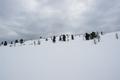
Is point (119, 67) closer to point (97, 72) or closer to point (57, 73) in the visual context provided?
point (97, 72)

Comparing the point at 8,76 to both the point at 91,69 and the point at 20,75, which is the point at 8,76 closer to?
the point at 20,75

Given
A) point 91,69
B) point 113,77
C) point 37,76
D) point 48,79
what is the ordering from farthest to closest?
point 91,69 < point 37,76 < point 48,79 < point 113,77

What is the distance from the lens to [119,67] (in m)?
9.15

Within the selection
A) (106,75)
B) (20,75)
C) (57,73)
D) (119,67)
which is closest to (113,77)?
(106,75)

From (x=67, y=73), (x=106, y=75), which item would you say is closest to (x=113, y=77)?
(x=106, y=75)

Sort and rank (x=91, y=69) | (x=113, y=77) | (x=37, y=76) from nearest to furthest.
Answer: (x=113, y=77) → (x=37, y=76) → (x=91, y=69)

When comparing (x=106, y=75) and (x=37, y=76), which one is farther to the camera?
(x=37, y=76)

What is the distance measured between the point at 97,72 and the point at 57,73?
333cm

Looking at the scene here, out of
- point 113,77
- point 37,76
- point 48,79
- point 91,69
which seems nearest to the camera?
point 113,77

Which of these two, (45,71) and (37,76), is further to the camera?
(45,71)

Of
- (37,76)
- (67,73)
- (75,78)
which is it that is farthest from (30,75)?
(75,78)

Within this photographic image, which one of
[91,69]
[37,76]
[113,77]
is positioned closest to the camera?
[113,77]

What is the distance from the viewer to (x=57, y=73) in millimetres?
9258

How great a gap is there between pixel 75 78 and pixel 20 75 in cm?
477
